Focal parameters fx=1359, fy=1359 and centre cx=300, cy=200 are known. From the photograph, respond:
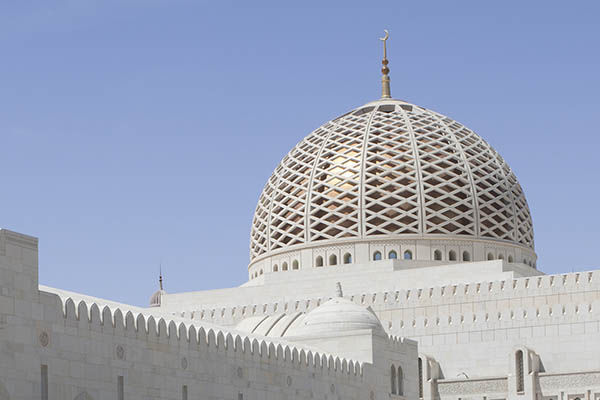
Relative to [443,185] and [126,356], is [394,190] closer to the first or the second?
[443,185]

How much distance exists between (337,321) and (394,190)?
12388 mm

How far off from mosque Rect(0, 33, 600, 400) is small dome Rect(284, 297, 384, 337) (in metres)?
0.05

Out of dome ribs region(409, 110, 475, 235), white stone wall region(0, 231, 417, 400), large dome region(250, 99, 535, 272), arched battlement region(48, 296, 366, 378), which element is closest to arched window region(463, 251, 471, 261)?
large dome region(250, 99, 535, 272)

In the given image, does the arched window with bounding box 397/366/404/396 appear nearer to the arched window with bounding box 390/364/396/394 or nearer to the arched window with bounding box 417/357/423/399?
the arched window with bounding box 390/364/396/394

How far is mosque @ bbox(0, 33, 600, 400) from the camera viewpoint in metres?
23.2

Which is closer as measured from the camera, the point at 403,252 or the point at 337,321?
the point at 337,321

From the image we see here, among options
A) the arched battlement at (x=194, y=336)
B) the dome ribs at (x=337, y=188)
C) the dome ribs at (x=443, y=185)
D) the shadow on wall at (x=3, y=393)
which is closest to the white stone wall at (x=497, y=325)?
the dome ribs at (x=443, y=185)

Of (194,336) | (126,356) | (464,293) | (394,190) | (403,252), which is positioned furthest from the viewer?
(394,190)

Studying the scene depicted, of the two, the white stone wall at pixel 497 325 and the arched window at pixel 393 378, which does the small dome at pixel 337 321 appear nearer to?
the arched window at pixel 393 378

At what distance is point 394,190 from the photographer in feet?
149

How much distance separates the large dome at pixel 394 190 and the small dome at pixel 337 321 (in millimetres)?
10674

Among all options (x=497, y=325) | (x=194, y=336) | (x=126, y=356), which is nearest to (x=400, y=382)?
(x=497, y=325)

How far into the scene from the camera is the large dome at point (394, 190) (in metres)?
45.3

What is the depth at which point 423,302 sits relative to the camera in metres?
40.4
